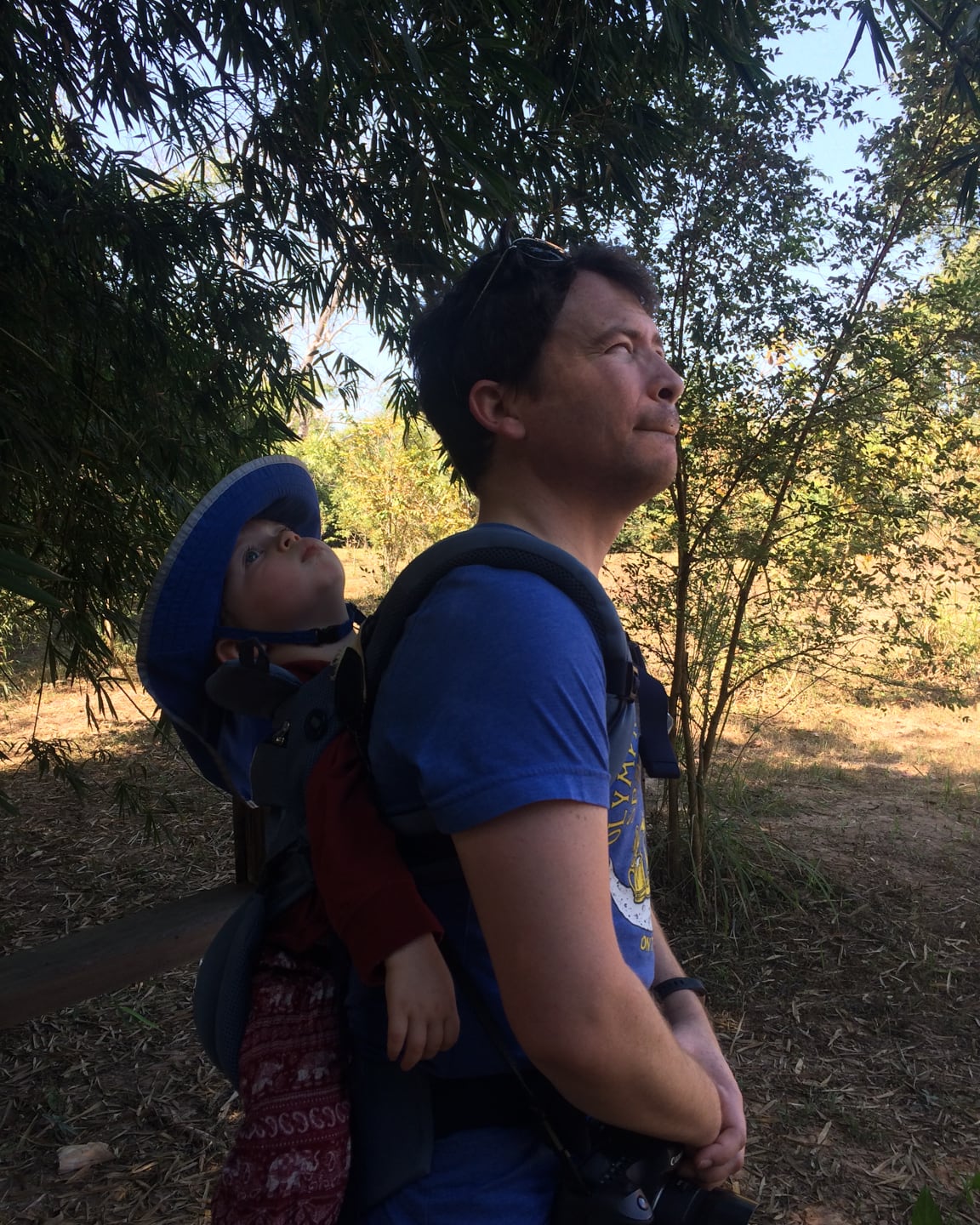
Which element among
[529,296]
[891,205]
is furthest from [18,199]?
[891,205]

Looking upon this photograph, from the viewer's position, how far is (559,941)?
0.67 meters

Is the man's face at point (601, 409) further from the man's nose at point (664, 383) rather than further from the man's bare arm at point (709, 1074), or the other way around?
the man's bare arm at point (709, 1074)

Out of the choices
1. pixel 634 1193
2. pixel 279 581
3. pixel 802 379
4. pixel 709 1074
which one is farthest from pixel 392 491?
pixel 634 1193

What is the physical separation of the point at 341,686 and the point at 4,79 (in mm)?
2598

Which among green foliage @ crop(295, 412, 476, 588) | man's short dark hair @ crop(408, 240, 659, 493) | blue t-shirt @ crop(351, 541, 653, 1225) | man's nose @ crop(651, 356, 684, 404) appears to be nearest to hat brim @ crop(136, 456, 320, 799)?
man's short dark hair @ crop(408, 240, 659, 493)

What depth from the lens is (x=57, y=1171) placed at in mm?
2516

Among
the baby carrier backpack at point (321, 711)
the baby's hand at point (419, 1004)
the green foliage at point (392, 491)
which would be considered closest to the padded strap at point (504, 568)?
the baby carrier backpack at point (321, 711)

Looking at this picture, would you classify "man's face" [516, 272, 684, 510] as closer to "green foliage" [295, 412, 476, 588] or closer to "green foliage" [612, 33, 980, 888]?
"green foliage" [612, 33, 980, 888]

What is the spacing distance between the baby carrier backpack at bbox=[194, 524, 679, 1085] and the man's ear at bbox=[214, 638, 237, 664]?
8cm

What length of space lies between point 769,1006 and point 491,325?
3029mm

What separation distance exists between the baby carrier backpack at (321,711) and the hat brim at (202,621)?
94 millimetres

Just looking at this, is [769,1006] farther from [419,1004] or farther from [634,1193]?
[419,1004]

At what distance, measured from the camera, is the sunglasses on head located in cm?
102

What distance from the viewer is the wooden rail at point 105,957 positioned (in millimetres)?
2537
